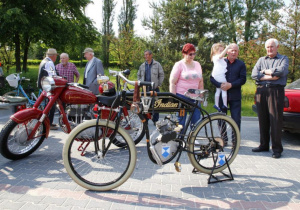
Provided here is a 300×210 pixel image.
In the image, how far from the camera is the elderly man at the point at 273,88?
14.9 ft

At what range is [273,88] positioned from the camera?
464 cm

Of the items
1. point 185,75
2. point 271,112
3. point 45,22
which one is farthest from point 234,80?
point 45,22

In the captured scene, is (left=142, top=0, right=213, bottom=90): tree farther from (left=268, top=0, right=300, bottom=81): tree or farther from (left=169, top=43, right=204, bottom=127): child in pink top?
(left=169, top=43, right=204, bottom=127): child in pink top

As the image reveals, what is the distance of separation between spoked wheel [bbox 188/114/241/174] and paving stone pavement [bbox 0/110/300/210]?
0.80 ft

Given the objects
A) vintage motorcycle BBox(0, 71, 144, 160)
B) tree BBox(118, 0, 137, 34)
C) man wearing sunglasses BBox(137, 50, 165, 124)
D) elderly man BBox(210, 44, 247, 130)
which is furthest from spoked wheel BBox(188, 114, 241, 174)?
tree BBox(118, 0, 137, 34)

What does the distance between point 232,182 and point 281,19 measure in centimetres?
1168

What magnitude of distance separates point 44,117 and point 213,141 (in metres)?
2.44

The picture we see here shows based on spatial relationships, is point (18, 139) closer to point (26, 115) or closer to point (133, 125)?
point (26, 115)

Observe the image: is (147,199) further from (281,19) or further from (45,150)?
(281,19)

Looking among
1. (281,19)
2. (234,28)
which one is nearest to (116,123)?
(234,28)

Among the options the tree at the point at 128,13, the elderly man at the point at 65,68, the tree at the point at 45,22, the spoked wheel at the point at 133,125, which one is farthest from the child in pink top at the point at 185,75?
the tree at the point at 128,13

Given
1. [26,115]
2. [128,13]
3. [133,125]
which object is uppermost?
[128,13]

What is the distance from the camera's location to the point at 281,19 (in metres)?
12.9

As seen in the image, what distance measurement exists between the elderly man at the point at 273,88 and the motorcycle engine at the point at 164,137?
2.19 meters
